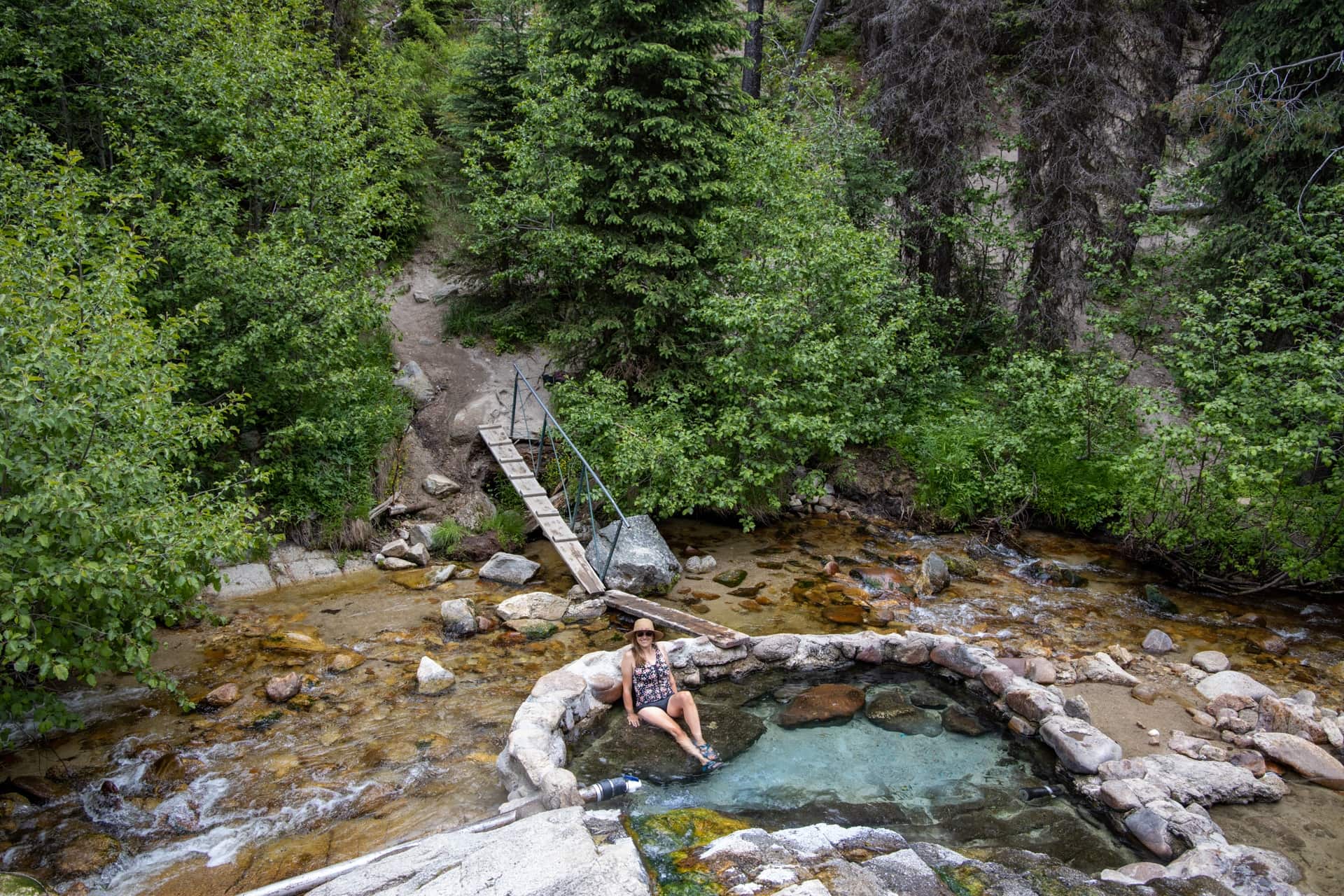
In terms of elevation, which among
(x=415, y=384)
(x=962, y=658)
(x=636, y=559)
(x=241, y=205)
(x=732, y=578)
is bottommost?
(x=732, y=578)

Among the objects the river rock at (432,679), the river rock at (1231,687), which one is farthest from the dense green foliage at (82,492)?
Result: the river rock at (1231,687)

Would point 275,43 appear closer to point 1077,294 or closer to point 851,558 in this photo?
point 851,558

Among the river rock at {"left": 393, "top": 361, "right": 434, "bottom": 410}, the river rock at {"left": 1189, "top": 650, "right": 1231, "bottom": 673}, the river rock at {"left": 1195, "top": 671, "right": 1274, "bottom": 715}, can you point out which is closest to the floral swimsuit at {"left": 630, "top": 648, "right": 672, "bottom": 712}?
→ the river rock at {"left": 1195, "top": 671, "right": 1274, "bottom": 715}

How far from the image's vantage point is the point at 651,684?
6.21m

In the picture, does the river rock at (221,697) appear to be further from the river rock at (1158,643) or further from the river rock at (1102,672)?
the river rock at (1158,643)

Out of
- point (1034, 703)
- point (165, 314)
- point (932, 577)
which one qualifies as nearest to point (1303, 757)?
point (1034, 703)

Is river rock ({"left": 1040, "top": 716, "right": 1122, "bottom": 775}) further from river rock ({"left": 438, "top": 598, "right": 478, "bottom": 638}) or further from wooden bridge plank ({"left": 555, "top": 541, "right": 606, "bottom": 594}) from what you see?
river rock ({"left": 438, "top": 598, "right": 478, "bottom": 638})

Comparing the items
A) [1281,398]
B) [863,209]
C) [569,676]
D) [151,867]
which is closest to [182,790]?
[151,867]

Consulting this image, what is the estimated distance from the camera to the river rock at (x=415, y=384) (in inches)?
493

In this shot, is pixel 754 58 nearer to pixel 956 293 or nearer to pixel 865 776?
pixel 956 293

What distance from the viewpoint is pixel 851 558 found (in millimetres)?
10398

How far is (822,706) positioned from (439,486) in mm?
6822

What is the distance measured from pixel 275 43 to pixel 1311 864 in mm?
15442

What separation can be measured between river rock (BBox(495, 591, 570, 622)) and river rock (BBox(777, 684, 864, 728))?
2898 millimetres
